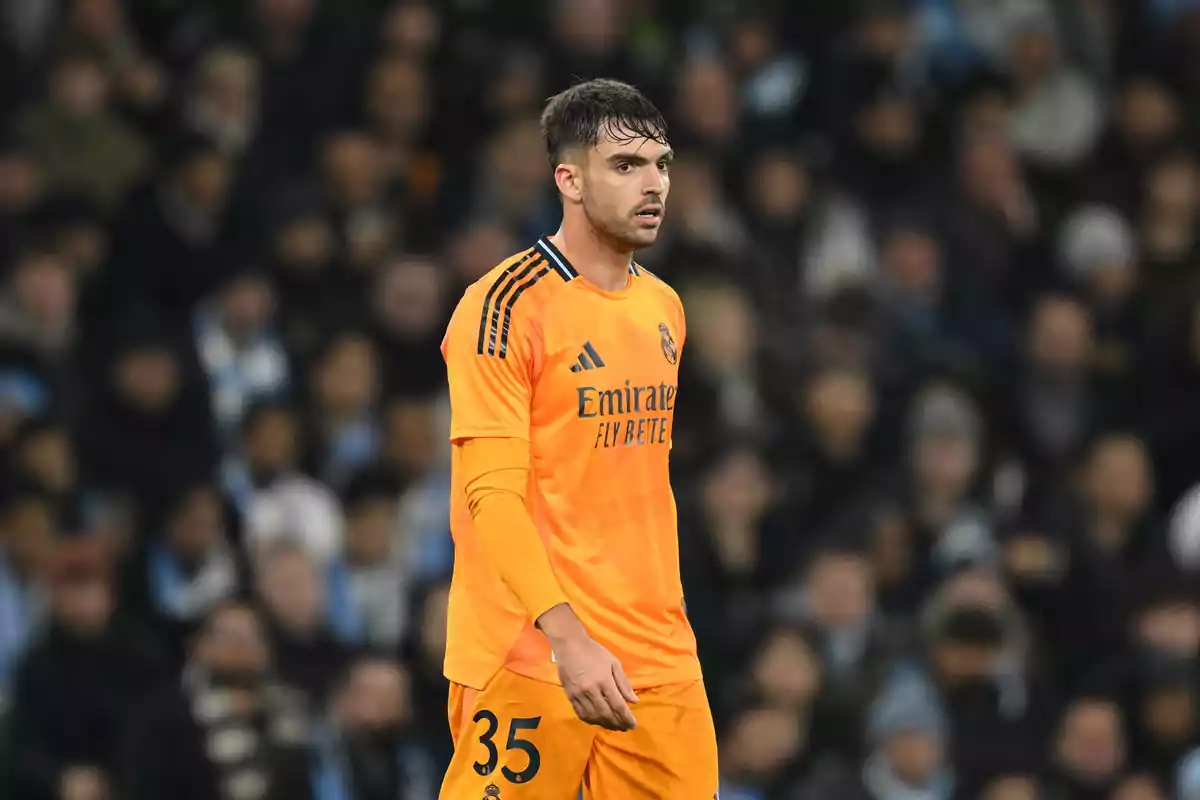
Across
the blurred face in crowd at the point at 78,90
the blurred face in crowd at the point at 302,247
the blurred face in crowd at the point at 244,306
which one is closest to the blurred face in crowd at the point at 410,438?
the blurred face in crowd at the point at 244,306

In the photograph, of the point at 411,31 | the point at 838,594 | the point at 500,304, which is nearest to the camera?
the point at 500,304

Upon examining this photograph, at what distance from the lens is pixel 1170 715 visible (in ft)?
27.6

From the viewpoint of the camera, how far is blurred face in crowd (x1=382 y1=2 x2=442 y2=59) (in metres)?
A: 10.5

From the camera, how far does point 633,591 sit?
486cm

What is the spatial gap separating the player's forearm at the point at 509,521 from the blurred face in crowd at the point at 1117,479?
5.20 meters

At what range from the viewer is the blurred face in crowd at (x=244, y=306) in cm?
909

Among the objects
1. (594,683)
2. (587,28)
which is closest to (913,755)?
(594,683)

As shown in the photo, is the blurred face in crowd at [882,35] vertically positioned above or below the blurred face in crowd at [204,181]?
above

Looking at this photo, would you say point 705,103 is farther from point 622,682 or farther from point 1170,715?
point 622,682

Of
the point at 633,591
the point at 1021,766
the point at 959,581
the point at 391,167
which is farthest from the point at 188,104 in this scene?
the point at 633,591

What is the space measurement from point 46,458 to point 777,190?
3894 millimetres

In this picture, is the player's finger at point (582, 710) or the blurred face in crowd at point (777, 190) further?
the blurred face in crowd at point (777, 190)

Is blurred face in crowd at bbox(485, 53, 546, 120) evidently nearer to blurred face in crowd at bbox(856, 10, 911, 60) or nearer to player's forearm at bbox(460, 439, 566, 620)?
blurred face in crowd at bbox(856, 10, 911, 60)

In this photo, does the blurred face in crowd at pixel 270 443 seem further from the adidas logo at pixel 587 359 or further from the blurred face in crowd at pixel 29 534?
the adidas logo at pixel 587 359
